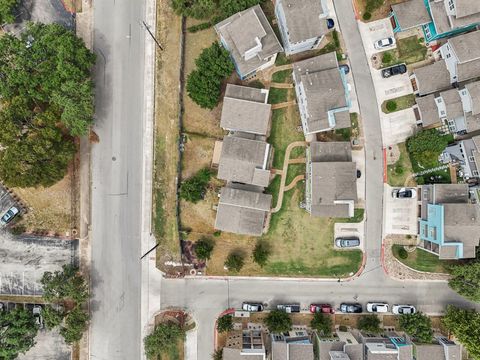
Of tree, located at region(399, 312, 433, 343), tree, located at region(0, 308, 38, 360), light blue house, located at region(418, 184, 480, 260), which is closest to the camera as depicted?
light blue house, located at region(418, 184, 480, 260)

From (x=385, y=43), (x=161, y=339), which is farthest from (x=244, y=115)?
(x=161, y=339)

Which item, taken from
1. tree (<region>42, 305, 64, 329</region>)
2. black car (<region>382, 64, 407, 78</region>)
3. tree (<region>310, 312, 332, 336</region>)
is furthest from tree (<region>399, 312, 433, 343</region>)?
tree (<region>42, 305, 64, 329</region>)

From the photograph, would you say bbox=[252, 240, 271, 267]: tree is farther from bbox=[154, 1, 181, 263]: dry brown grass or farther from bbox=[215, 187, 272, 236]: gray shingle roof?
bbox=[154, 1, 181, 263]: dry brown grass

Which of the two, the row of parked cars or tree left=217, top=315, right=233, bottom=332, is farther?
the row of parked cars

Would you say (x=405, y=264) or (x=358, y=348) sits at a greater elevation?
(x=405, y=264)

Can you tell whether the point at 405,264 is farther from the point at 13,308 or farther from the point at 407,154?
the point at 13,308

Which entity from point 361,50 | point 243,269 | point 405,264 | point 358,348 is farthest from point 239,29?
point 358,348
